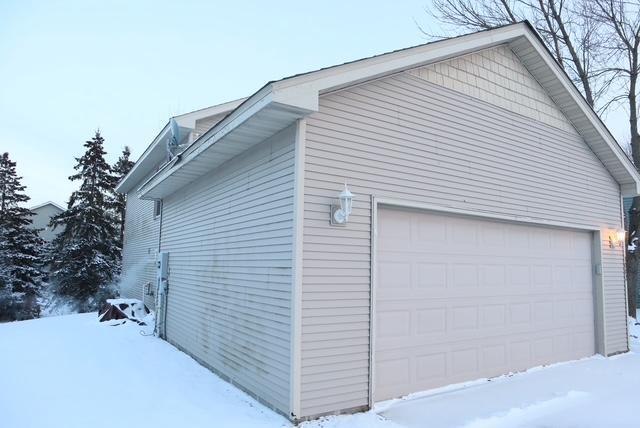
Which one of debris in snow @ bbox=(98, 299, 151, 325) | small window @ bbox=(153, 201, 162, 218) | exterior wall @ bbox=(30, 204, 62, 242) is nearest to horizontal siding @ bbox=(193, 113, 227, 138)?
small window @ bbox=(153, 201, 162, 218)

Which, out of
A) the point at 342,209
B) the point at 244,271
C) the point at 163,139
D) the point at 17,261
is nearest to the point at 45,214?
the point at 17,261

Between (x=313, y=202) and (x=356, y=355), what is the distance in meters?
1.64

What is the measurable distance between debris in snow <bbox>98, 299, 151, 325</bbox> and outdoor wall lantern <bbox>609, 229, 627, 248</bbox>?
1027 cm

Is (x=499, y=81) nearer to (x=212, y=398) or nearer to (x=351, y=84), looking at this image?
(x=351, y=84)

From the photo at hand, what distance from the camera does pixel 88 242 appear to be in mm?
20531

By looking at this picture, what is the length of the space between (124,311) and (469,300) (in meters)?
9.08

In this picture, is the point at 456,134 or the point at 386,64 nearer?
the point at 386,64

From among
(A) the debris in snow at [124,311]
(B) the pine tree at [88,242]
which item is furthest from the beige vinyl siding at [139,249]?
(B) the pine tree at [88,242]

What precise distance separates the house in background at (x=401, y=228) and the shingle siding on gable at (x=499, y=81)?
0.03 m

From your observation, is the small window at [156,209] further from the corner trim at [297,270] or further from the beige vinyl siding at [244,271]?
the corner trim at [297,270]

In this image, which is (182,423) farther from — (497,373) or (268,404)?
(497,373)

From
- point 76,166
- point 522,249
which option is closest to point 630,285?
point 522,249

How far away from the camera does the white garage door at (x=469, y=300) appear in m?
5.12

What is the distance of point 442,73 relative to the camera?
19.0 ft
